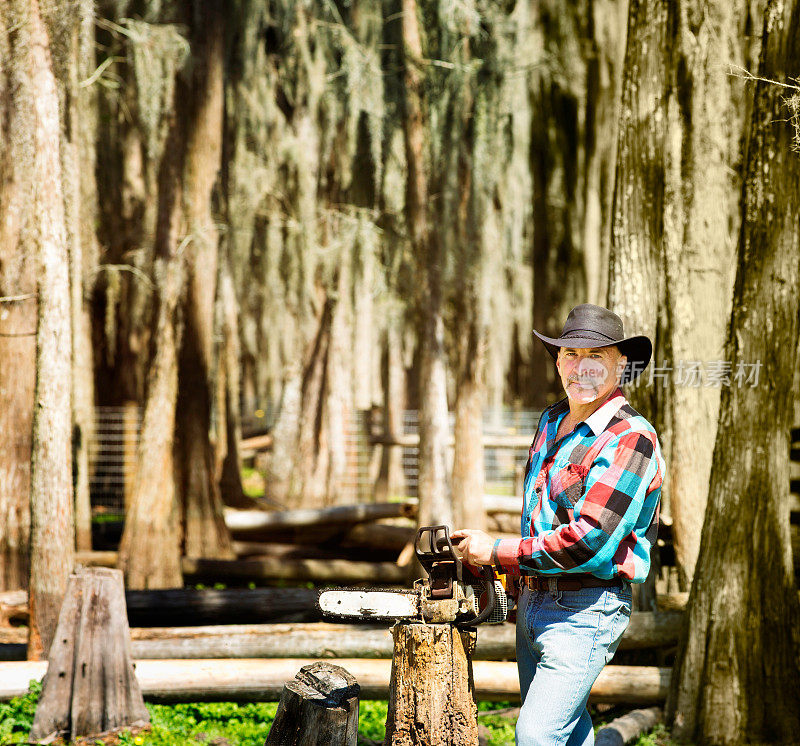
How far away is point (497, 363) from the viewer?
18.7 m

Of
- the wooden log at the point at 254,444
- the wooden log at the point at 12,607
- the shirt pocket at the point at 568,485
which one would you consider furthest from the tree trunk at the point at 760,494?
the wooden log at the point at 254,444

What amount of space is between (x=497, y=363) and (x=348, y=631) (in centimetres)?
1313

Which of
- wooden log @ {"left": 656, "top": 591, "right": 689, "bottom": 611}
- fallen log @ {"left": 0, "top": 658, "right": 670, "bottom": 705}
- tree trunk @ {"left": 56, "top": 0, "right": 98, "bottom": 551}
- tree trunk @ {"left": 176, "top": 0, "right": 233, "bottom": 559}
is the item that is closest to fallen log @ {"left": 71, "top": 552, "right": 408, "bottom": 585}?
tree trunk @ {"left": 176, "top": 0, "right": 233, "bottom": 559}

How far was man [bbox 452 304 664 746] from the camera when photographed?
110 inches

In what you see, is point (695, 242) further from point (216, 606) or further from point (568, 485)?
point (216, 606)

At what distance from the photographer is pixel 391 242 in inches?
411

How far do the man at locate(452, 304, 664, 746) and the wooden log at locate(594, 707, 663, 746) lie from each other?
169 centimetres

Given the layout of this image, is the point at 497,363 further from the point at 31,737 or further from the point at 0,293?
the point at 31,737

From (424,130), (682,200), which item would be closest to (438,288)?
(424,130)

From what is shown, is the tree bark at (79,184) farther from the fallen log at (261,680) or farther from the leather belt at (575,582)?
the leather belt at (575,582)

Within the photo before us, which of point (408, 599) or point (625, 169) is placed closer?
point (408, 599)

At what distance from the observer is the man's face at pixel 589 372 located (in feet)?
9.86

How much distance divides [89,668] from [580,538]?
3.32 m

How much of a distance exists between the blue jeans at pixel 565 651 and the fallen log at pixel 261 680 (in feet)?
8.19
